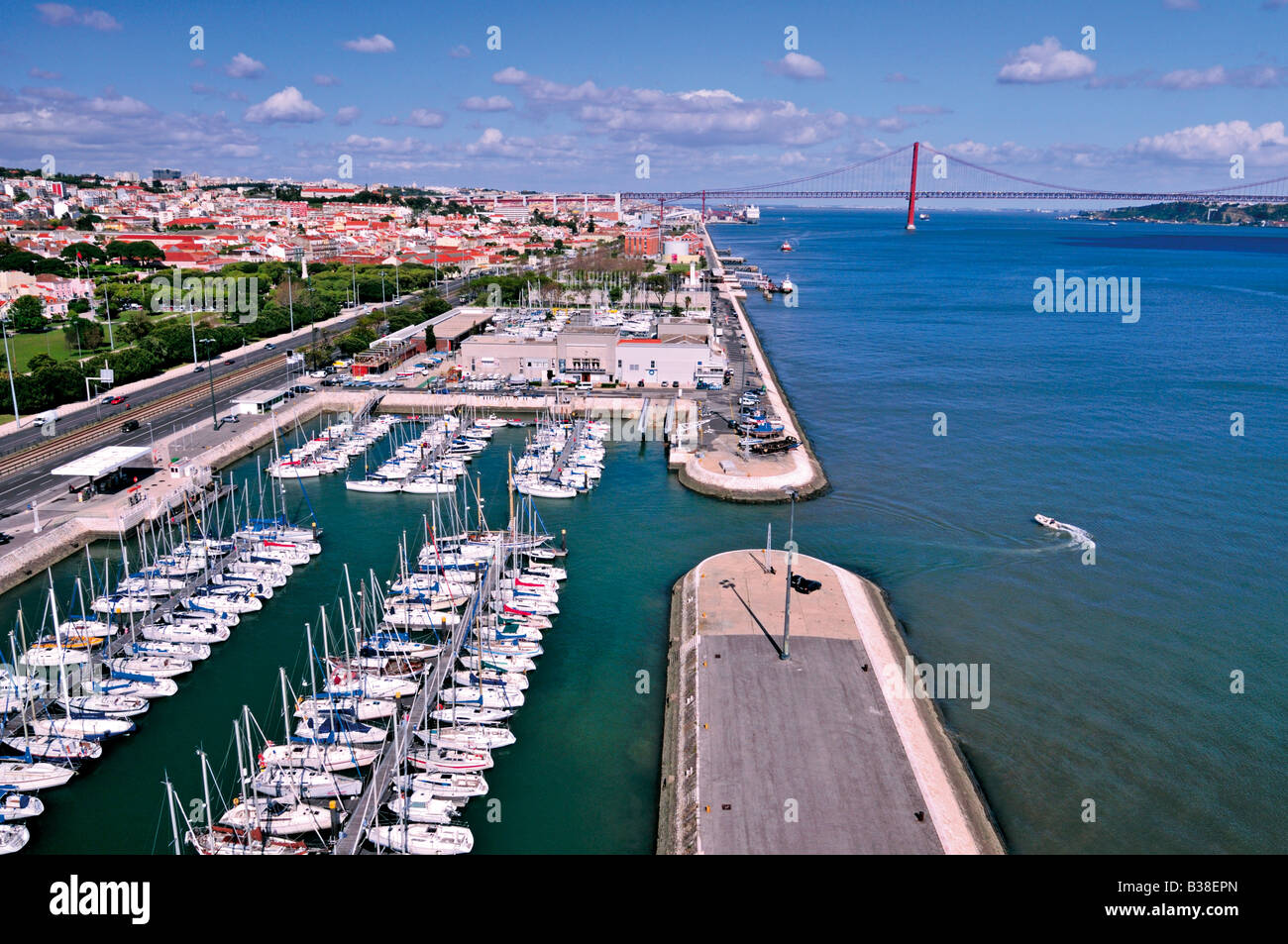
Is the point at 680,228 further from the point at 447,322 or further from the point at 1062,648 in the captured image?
the point at 1062,648

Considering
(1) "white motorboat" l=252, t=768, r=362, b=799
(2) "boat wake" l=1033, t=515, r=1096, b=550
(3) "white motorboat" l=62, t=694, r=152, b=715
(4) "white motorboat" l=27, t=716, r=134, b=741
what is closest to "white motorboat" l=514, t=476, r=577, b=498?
(3) "white motorboat" l=62, t=694, r=152, b=715

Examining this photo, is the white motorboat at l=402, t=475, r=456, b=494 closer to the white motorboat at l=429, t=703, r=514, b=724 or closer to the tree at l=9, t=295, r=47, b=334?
the white motorboat at l=429, t=703, r=514, b=724

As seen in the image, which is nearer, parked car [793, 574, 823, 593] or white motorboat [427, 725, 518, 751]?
white motorboat [427, 725, 518, 751]

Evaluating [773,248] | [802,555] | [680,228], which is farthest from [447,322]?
[680,228]

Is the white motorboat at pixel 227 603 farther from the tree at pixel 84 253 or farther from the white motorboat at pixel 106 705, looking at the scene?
the tree at pixel 84 253

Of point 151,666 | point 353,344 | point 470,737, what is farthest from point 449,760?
point 353,344

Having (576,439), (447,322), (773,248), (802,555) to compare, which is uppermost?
Result: (773,248)

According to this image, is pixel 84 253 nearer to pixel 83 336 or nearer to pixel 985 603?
pixel 83 336
